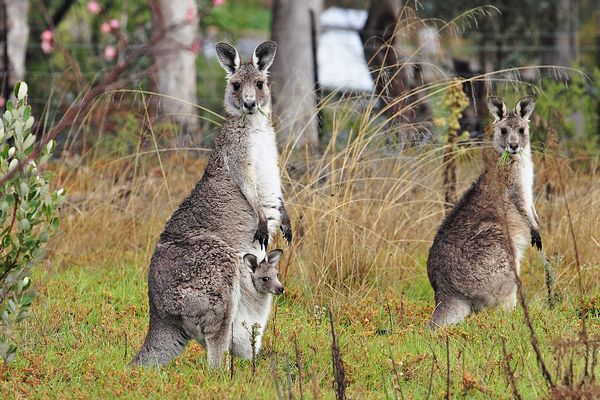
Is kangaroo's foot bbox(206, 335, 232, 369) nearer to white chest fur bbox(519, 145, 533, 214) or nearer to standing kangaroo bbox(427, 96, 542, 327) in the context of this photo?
standing kangaroo bbox(427, 96, 542, 327)

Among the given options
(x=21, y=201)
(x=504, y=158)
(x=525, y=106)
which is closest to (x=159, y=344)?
(x=21, y=201)

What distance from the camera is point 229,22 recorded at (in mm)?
21609

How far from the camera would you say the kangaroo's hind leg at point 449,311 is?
278 inches

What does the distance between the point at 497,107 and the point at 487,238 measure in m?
1.24

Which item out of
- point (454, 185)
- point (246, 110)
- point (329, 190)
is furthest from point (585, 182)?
point (246, 110)

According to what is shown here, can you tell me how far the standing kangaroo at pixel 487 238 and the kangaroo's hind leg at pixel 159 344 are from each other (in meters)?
1.89

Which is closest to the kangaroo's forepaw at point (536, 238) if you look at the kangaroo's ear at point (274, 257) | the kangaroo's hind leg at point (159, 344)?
the kangaroo's ear at point (274, 257)

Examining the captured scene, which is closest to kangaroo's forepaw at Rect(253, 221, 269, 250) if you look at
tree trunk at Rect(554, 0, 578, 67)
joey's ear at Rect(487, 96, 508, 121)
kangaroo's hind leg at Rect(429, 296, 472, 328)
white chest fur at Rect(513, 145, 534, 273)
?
kangaroo's hind leg at Rect(429, 296, 472, 328)

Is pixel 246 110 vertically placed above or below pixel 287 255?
above

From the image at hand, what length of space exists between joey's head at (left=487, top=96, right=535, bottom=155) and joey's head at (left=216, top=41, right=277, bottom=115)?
1.90 metres

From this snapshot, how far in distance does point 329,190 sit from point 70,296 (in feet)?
7.93

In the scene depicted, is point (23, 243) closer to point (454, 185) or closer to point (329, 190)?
point (329, 190)

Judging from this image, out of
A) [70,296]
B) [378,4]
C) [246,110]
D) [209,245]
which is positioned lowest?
[70,296]

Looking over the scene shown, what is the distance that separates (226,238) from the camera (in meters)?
6.56
